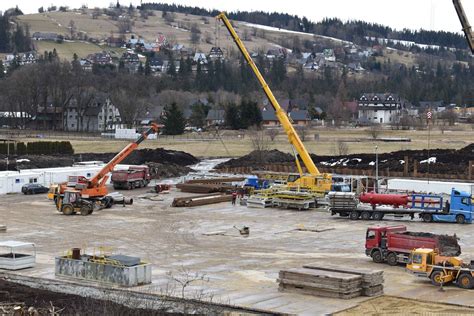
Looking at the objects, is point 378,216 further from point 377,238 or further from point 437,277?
point 437,277

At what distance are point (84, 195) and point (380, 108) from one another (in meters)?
129

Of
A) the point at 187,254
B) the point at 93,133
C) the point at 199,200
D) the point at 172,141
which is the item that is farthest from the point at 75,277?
the point at 93,133

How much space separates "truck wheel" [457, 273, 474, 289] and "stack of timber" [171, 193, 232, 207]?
88.2 ft

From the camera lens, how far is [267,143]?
9906 cm

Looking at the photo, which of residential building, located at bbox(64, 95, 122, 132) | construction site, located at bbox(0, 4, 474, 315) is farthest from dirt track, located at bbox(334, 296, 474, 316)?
residential building, located at bbox(64, 95, 122, 132)

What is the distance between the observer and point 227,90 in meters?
186

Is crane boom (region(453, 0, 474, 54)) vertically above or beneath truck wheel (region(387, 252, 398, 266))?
above

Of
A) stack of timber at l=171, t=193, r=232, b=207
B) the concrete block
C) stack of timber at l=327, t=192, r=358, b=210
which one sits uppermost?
stack of timber at l=327, t=192, r=358, b=210

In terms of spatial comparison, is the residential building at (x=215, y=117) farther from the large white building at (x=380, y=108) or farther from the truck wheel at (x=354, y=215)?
the truck wheel at (x=354, y=215)

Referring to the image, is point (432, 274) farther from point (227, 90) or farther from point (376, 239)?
point (227, 90)

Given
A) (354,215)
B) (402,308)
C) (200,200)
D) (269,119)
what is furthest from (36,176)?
(269,119)

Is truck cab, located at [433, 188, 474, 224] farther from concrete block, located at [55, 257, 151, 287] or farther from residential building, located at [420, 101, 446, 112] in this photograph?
residential building, located at [420, 101, 446, 112]

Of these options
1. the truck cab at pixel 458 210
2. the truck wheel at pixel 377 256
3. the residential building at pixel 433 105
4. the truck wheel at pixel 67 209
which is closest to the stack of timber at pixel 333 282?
the truck wheel at pixel 377 256

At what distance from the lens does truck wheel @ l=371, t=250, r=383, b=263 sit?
3512 cm
